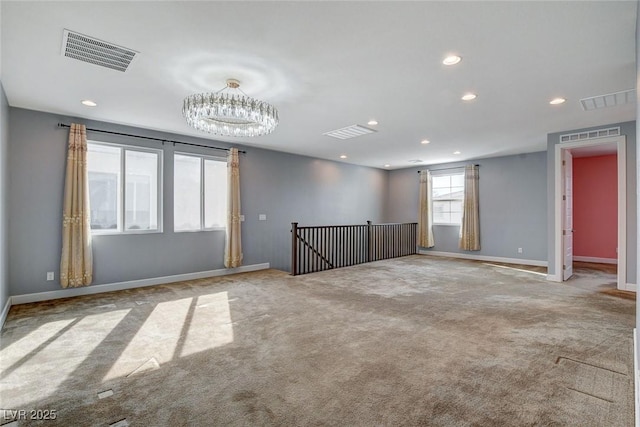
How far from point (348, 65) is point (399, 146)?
3.91 m

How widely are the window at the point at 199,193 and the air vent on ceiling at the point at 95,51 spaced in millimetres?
2811

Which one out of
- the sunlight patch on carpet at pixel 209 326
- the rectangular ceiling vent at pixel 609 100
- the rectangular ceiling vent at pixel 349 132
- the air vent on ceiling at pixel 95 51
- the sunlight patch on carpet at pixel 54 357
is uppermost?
the rectangular ceiling vent at pixel 349 132

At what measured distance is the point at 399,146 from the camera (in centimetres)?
659

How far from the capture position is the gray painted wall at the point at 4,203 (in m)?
3.48

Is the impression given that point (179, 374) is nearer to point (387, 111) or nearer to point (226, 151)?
point (387, 111)

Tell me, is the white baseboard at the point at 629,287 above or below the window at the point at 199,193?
below

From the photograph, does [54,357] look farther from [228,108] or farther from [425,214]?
[425,214]

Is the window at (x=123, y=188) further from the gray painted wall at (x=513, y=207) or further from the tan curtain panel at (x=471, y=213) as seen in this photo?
the gray painted wall at (x=513, y=207)

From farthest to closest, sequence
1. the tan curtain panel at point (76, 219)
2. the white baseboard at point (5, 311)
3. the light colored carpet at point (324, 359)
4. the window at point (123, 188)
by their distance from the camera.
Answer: the window at point (123, 188)
the tan curtain panel at point (76, 219)
the white baseboard at point (5, 311)
the light colored carpet at point (324, 359)

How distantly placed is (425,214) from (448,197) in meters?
0.82

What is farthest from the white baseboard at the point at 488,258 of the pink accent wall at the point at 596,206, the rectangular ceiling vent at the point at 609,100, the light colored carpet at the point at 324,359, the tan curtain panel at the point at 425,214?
the rectangular ceiling vent at the point at 609,100

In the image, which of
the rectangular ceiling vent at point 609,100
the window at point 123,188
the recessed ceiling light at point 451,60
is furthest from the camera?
the window at point 123,188

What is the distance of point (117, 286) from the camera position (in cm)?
485

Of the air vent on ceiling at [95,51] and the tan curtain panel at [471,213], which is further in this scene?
the tan curtain panel at [471,213]
